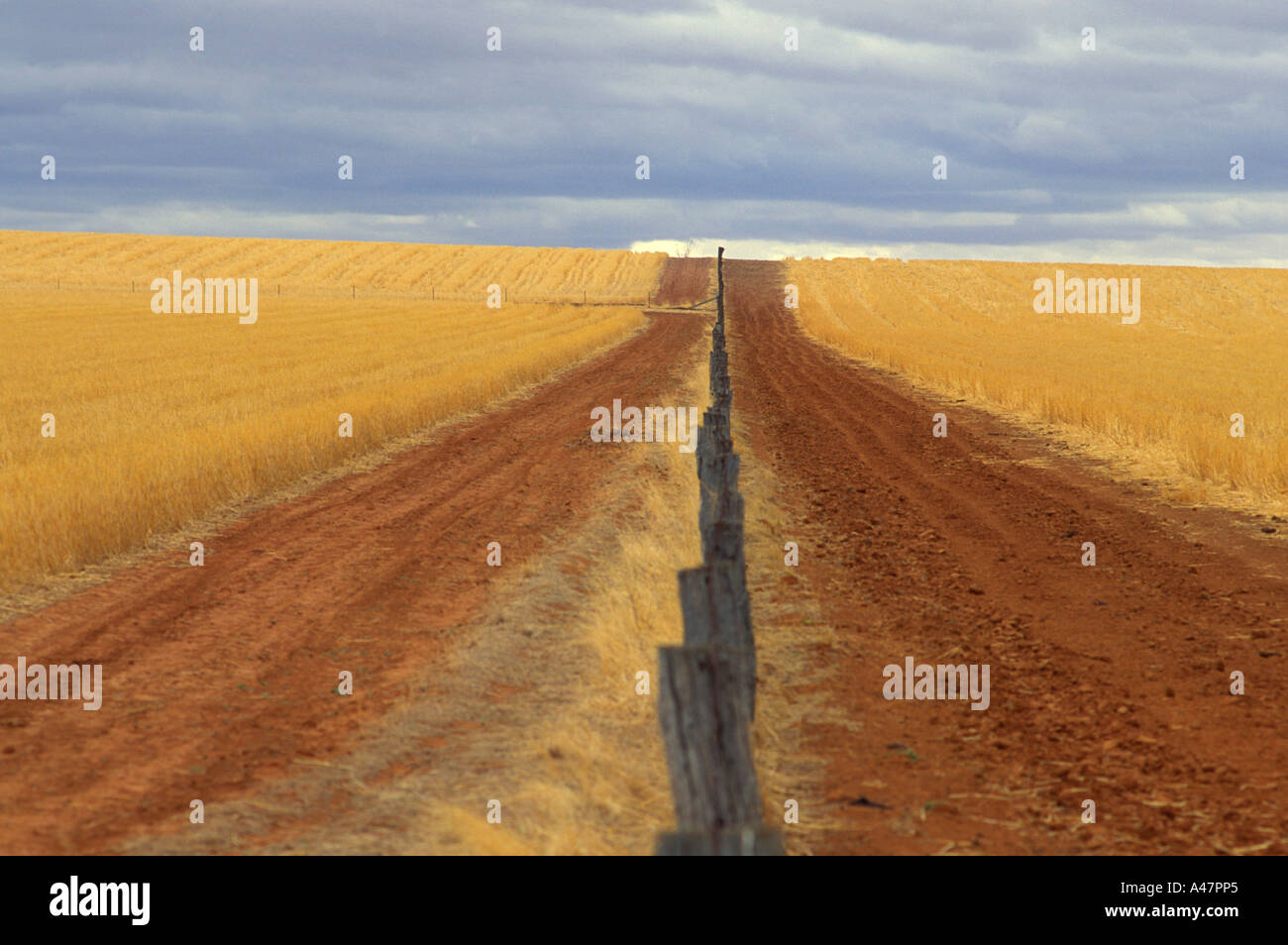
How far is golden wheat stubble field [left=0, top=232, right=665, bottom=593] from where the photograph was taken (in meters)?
10.4

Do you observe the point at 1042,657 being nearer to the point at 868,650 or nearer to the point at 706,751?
the point at 868,650

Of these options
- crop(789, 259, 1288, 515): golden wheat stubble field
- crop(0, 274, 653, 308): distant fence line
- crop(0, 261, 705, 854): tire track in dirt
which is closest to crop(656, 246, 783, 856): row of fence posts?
crop(0, 261, 705, 854): tire track in dirt

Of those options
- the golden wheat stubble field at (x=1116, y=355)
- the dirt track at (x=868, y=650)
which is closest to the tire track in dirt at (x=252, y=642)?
the dirt track at (x=868, y=650)

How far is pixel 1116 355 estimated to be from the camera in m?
36.5

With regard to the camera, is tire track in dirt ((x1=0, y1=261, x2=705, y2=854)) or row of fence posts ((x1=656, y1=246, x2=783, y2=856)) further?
tire track in dirt ((x1=0, y1=261, x2=705, y2=854))

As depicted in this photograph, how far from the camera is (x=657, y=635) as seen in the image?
780 centimetres

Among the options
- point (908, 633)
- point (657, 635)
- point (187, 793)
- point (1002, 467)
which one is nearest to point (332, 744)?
point (187, 793)

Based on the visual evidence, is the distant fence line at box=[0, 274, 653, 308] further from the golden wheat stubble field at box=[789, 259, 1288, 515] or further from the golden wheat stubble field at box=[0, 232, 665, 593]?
the golden wheat stubble field at box=[789, 259, 1288, 515]

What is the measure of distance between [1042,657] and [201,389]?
59.5 feet

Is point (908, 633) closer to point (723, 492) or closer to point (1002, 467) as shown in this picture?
point (723, 492)

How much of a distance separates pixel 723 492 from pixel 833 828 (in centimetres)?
216

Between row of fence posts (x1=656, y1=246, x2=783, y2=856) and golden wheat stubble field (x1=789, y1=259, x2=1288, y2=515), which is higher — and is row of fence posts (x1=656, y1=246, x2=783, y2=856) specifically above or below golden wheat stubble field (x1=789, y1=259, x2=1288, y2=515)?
below

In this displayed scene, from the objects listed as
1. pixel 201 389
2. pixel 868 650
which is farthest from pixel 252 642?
pixel 201 389

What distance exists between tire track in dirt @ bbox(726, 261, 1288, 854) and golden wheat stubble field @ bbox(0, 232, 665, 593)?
6156mm
